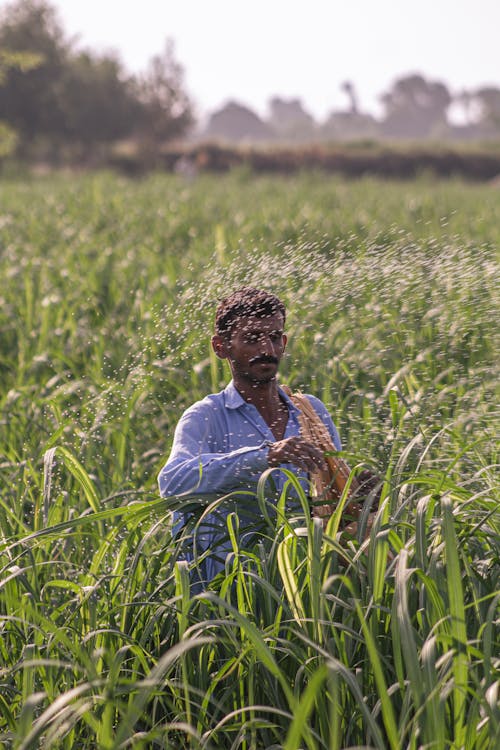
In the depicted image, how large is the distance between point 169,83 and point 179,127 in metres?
2.94

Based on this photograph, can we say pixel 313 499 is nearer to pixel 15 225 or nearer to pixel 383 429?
pixel 383 429

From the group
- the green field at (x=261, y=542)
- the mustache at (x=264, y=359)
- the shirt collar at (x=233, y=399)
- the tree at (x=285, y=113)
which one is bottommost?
the green field at (x=261, y=542)

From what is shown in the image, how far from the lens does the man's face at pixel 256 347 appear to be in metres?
2.63

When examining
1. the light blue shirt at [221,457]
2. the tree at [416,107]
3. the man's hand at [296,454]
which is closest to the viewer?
the man's hand at [296,454]

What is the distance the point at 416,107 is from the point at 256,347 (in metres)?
162

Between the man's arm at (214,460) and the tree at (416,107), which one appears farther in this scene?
the tree at (416,107)

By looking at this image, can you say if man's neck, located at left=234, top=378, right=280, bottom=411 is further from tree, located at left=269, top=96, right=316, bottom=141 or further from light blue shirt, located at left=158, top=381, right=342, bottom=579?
tree, located at left=269, top=96, right=316, bottom=141

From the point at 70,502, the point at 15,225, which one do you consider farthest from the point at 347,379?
the point at 15,225

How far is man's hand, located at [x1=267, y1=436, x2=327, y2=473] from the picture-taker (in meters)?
2.34

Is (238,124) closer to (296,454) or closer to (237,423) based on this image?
(237,423)

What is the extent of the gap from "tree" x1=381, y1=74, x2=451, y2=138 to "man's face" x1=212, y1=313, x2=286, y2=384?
156 m

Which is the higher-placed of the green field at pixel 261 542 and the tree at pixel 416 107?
the tree at pixel 416 107

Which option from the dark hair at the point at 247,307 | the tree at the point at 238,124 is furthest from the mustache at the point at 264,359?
the tree at the point at 238,124

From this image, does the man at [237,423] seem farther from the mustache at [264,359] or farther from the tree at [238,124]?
the tree at [238,124]
